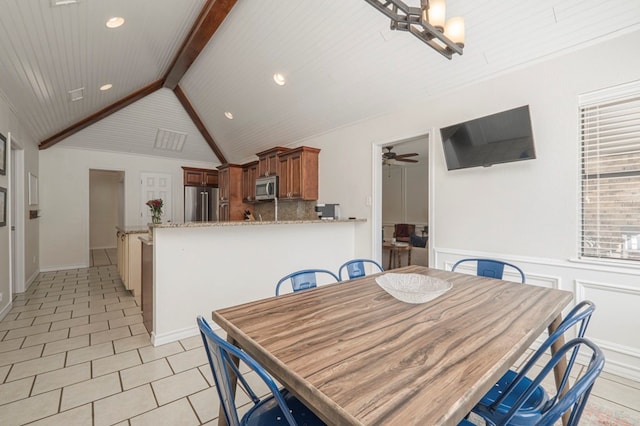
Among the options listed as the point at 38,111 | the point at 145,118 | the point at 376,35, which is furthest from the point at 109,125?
the point at 376,35

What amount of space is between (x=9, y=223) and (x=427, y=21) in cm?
472

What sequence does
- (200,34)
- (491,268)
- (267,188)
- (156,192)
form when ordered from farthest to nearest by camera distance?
(156,192)
(267,188)
(200,34)
(491,268)

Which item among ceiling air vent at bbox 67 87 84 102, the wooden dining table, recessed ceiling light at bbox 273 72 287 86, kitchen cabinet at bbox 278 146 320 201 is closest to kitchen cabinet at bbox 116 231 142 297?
ceiling air vent at bbox 67 87 84 102

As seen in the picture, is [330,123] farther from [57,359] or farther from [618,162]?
[57,359]

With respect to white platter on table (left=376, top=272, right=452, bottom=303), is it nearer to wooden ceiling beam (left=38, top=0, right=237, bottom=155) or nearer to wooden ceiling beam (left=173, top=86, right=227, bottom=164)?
wooden ceiling beam (left=38, top=0, right=237, bottom=155)

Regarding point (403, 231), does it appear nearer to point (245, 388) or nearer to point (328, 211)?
point (328, 211)

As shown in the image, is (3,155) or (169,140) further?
(169,140)

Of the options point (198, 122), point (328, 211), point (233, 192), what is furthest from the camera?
point (233, 192)

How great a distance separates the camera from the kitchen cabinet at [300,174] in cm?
479

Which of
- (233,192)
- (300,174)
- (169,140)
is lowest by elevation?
(233,192)

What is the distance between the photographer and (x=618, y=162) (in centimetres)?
228

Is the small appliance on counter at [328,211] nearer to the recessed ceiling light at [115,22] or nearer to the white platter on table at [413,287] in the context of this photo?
the white platter on table at [413,287]

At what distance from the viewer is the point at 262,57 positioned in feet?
12.7

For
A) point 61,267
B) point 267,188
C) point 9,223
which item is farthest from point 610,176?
point 61,267
